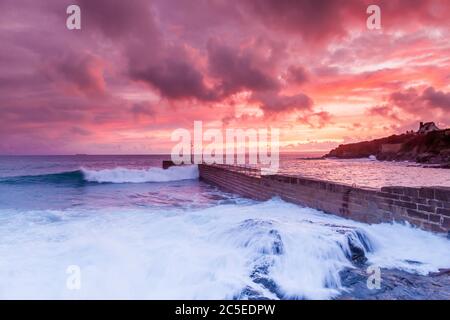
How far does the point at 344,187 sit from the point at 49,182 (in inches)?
1243

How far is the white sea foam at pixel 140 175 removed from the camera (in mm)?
35781

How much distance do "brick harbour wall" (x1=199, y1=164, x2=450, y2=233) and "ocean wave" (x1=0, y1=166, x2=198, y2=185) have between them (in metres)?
22.8

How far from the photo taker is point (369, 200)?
9.84 m

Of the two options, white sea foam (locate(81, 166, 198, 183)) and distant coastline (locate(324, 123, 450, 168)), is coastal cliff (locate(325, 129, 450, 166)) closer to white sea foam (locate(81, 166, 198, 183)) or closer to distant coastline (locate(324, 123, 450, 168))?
distant coastline (locate(324, 123, 450, 168))

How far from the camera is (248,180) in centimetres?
1981

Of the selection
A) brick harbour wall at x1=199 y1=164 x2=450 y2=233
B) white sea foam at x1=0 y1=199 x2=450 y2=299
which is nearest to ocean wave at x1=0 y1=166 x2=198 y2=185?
brick harbour wall at x1=199 y1=164 x2=450 y2=233

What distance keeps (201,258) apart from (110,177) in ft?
105

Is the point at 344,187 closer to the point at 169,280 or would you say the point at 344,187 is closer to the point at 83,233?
the point at 169,280

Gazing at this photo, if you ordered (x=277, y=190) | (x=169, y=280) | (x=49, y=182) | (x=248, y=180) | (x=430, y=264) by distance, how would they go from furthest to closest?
(x=49, y=182), (x=248, y=180), (x=277, y=190), (x=430, y=264), (x=169, y=280)

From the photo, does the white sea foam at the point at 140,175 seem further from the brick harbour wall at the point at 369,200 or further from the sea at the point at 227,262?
the sea at the point at 227,262

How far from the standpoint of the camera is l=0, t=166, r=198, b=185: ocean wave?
34.0 meters

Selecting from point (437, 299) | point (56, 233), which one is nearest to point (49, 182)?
point (56, 233)

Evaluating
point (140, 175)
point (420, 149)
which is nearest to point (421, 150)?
point (420, 149)

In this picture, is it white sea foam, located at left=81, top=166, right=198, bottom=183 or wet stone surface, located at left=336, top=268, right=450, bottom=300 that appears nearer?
wet stone surface, located at left=336, top=268, right=450, bottom=300
